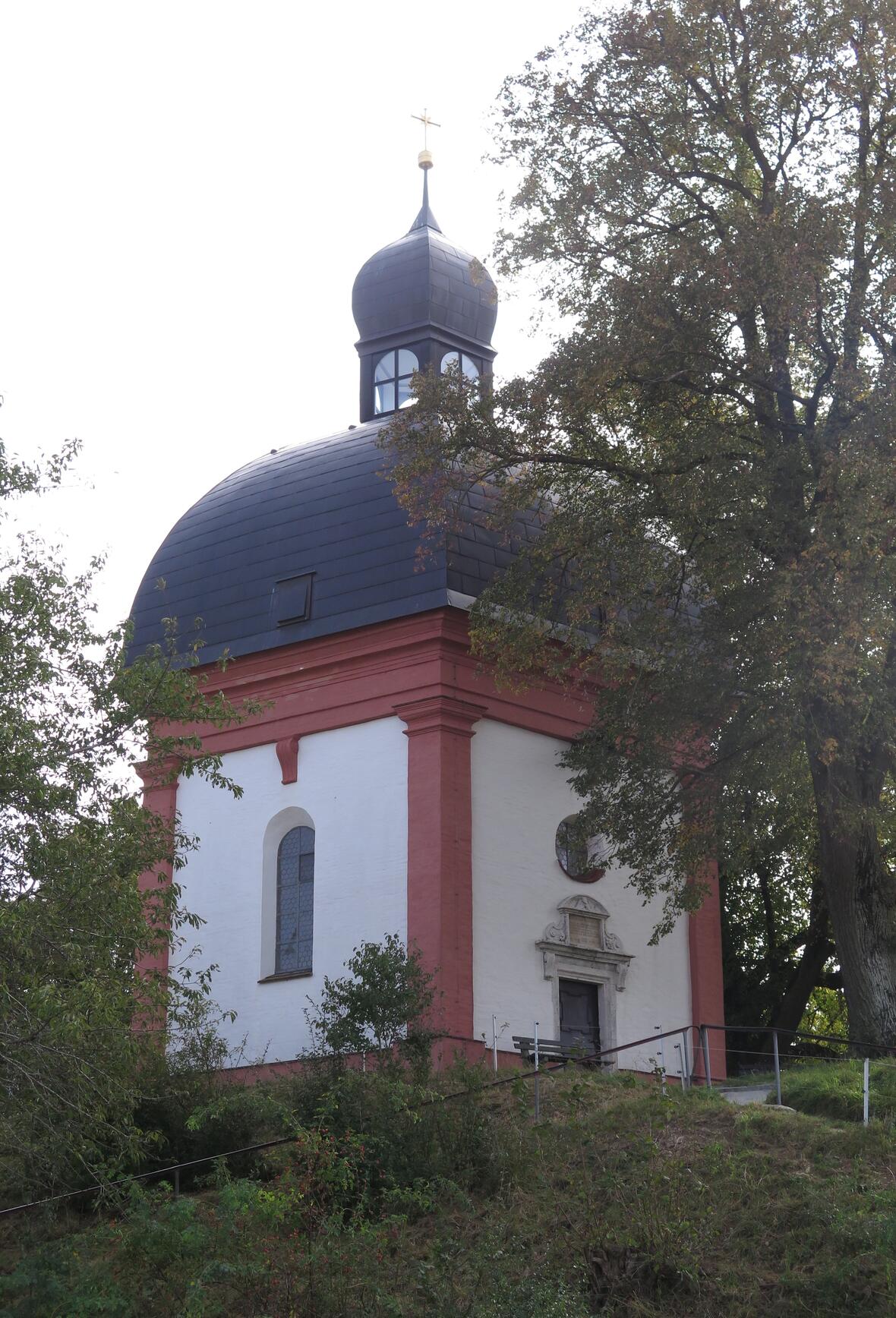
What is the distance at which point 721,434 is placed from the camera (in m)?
16.8

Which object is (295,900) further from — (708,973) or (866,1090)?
(866,1090)

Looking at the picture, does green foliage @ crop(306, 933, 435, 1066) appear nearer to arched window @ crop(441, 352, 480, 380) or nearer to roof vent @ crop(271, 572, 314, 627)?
roof vent @ crop(271, 572, 314, 627)

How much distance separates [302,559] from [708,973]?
7.69 meters

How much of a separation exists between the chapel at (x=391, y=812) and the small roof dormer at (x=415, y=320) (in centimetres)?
436

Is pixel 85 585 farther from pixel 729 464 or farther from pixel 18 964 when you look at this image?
pixel 729 464

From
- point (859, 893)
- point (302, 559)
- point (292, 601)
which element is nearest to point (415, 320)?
point (302, 559)

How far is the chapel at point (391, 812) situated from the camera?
19828 mm

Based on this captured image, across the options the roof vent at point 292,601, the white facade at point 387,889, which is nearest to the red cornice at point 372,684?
the white facade at point 387,889

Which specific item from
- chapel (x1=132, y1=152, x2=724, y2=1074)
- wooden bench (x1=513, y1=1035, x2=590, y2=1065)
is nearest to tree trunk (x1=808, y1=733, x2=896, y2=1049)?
chapel (x1=132, y1=152, x2=724, y2=1074)

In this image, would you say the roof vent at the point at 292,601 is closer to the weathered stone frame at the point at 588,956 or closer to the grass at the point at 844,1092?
the weathered stone frame at the point at 588,956

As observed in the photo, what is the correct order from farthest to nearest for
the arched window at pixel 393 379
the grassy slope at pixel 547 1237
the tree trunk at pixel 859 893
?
the arched window at pixel 393 379 → the tree trunk at pixel 859 893 → the grassy slope at pixel 547 1237

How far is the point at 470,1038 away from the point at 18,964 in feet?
28.4

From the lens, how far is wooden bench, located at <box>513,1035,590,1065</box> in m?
19.3

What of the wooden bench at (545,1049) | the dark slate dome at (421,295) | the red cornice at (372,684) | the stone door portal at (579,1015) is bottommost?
the wooden bench at (545,1049)
